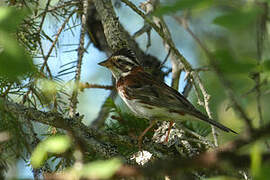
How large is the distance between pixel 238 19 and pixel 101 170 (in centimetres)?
106

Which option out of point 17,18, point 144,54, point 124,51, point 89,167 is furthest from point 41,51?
point 89,167

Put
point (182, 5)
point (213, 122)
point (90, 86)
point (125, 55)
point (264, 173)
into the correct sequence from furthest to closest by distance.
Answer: point (125, 55) → point (90, 86) → point (213, 122) → point (182, 5) → point (264, 173)

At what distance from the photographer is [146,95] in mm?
6203

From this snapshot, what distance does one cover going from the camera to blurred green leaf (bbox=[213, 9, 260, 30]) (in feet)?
6.37

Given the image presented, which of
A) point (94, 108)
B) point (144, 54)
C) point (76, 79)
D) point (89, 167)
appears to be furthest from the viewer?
point (94, 108)

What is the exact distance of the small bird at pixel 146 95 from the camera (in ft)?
18.6

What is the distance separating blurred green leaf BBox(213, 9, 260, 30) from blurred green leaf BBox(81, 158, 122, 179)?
0.94m

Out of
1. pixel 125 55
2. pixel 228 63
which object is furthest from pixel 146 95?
pixel 228 63

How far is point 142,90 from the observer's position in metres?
6.35

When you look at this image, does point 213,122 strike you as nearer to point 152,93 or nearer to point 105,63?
point 152,93

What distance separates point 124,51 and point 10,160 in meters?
2.95

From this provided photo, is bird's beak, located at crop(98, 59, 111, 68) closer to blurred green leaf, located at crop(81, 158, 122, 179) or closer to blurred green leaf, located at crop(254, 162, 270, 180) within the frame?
blurred green leaf, located at crop(81, 158, 122, 179)

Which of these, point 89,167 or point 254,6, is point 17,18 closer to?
point 89,167

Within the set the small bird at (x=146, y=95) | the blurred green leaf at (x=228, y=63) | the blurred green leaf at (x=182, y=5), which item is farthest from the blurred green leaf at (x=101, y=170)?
the small bird at (x=146, y=95)
